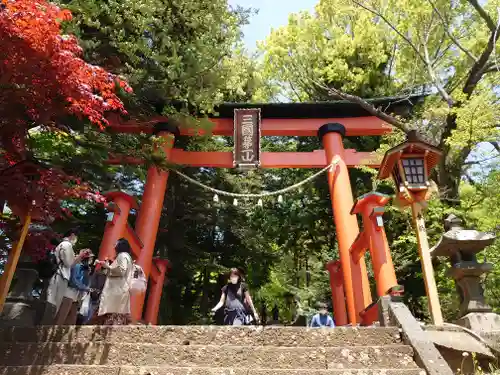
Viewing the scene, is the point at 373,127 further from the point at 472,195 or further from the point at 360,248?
the point at 360,248

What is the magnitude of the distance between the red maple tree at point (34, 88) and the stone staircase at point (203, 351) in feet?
4.83

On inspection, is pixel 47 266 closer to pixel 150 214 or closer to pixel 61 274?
pixel 61 274

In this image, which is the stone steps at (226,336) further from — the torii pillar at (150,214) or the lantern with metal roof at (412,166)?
Result: the torii pillar at (150,214)

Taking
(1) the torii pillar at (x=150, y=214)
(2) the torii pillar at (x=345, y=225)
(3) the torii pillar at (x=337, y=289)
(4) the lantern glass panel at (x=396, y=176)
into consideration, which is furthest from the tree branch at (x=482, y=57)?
(1) the torii pillar at (x=150, y=214)

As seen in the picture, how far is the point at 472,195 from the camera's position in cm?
1016

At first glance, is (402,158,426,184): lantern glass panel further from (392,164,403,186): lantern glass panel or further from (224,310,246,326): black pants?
(224,310,246,326): black pants

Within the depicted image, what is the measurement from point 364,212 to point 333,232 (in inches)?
273

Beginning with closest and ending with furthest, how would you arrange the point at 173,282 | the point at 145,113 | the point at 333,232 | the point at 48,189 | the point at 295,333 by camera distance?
the point at 295,333, the point at 48,189, the point at 145,113, the point at 173,282, the point at 333,232

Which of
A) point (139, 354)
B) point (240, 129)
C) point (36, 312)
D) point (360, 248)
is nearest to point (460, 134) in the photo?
point (360, 248)

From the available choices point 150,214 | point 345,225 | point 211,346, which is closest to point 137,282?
point 211,346

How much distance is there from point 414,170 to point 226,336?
4.01 metres

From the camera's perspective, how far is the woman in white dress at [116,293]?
4727 millimetres

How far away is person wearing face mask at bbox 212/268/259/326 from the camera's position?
5.76 meters

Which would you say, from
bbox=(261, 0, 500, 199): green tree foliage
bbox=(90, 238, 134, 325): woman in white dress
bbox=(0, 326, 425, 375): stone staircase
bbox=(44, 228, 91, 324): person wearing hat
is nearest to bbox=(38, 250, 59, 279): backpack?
bbox=(44, 228, 91, 324): person wearing hat
